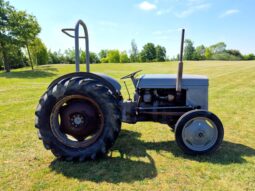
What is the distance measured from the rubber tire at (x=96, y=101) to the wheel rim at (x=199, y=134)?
3.59 ft

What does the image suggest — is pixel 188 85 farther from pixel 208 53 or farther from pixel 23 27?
pixel 208 53

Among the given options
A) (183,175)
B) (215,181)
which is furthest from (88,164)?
(215,181)

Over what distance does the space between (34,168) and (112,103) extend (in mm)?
1453

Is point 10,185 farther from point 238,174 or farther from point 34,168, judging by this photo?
point 238,174

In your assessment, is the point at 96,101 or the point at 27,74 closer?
the point at 96,101

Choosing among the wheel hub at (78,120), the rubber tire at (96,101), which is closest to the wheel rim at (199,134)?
the rubber tire at (96,101)

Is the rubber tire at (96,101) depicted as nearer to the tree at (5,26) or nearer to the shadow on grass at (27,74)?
the shadow on grass at (27,74)

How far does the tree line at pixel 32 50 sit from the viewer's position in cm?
2658

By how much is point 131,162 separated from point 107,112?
823mm

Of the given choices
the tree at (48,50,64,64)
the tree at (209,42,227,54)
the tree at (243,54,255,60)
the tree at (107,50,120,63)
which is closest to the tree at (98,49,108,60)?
the tree at (107,50,120,63)

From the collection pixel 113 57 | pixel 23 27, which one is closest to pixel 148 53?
pixel 113 57

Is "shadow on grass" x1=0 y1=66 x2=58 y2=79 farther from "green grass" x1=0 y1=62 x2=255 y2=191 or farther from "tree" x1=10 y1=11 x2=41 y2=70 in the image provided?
"green grass" x1=0 y1=62 x2=255 y2=191

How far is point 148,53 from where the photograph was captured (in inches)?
2950

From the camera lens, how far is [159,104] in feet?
14.2
